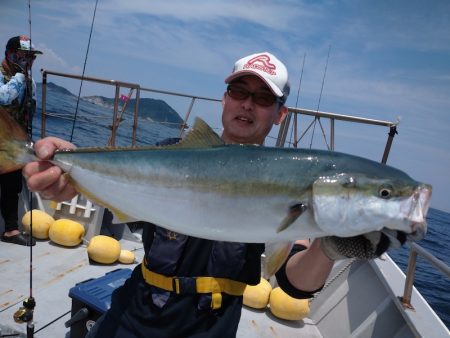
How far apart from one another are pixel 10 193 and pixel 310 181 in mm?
6058

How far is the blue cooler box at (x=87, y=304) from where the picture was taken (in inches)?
147

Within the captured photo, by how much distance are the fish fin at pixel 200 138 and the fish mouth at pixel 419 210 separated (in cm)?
121

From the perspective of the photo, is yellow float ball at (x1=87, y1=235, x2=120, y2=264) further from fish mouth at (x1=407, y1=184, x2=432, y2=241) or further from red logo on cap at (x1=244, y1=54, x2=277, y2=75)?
fish mouth at (x1=407, y1=184, x2=432, y2=241)

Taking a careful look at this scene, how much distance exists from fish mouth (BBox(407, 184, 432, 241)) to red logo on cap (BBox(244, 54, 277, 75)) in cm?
148

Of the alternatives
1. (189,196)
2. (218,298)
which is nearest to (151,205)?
(189,196)

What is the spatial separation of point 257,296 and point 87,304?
110 inches

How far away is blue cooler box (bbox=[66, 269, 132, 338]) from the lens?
3.73 m

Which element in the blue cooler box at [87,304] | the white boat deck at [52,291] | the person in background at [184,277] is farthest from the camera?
the white boat deck at [52,291]

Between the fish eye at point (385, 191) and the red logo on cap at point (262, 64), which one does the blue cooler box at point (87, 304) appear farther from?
the fish eye at point (385, 191)

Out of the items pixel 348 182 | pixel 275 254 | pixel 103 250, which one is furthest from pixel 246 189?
pixel 103 250

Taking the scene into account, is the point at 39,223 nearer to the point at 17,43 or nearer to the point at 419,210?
the point at 17,43

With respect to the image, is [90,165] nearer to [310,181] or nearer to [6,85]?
[310,181]

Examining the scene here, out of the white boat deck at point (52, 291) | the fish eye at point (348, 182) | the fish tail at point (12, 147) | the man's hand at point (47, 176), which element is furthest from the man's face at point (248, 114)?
the white boat deck at point (52, 291)

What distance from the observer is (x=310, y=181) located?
216 centimetres
